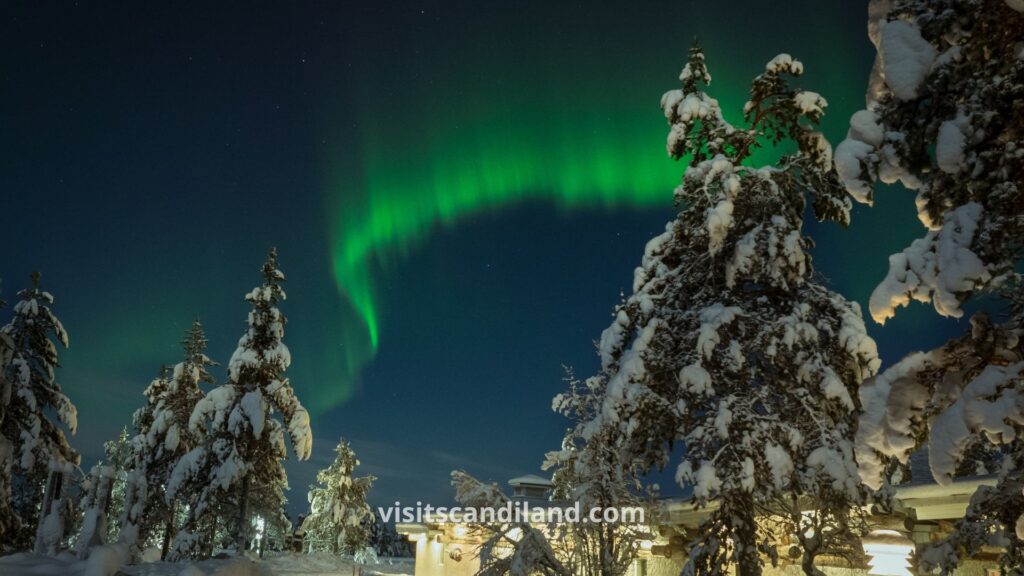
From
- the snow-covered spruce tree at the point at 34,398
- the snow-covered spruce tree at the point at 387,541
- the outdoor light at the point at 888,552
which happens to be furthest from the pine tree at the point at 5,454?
the snow-covered spruce tree at the point at 387,541

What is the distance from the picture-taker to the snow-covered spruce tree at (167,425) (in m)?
28.8

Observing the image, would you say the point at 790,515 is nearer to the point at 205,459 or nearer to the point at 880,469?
the point at 880,469

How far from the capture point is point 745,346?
40.3ft

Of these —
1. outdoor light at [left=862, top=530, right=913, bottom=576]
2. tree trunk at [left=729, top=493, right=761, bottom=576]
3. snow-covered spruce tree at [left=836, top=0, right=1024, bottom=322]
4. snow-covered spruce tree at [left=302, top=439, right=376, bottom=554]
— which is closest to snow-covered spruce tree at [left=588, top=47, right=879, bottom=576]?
tree trunk at [left=729, top=493, right=761, bottom=576]

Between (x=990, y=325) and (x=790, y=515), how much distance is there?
8174 mm

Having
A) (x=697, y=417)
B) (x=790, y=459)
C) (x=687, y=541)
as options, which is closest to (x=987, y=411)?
(x=790, y=459)

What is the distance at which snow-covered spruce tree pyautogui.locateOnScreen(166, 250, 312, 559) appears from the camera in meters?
23.4

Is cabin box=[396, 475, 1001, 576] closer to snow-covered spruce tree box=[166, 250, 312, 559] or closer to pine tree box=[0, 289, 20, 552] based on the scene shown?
pine tree box=[0, 289, 20, 552]

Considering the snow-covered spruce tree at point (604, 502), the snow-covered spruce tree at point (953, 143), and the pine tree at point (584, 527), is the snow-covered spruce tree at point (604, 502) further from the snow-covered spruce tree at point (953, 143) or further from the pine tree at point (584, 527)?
the snow-covered spruce tree at point (953, 143)

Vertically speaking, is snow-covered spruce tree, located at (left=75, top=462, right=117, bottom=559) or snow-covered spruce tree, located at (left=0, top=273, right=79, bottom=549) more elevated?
snow-covered spruce tree, located at (left=0, top=273, right=79, bottom=549)

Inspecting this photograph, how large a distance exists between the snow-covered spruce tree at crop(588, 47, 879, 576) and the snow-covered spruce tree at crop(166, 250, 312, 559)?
47.6 ft

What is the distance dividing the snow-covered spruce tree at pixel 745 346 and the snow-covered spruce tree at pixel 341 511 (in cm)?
4001

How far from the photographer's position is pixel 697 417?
12516mm

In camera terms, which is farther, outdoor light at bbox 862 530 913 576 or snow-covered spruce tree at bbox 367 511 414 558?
snow-covered spruce tree at bbox 367 511 414 558
